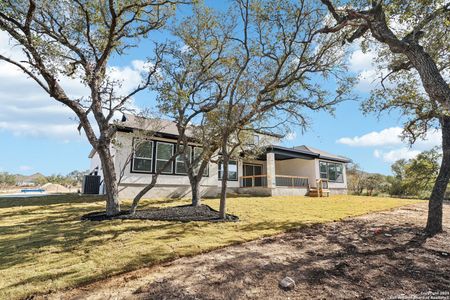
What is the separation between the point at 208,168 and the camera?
656 inches

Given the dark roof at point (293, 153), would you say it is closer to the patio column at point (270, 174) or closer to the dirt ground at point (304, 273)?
the patio column at point (270, 174)

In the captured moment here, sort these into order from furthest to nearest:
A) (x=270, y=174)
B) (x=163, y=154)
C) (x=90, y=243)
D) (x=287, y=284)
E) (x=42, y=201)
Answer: (x=270, y=174) → (x=163, y=154) → (x=42, y=201) → (x=90, y=243) → (x=287, y=284)

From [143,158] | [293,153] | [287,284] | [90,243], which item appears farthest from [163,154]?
[287,284]

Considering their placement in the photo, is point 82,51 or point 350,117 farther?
point 350,117

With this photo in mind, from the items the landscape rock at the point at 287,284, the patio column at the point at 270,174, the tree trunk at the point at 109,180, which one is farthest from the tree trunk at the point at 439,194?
the patio column at the point at 270,174

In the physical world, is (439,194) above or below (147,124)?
below

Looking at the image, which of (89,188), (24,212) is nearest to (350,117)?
(24,212)

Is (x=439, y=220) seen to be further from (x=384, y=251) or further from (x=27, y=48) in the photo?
(x=27, y=48)

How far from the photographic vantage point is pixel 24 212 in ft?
30.2

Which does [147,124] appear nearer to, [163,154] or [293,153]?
[163,154]

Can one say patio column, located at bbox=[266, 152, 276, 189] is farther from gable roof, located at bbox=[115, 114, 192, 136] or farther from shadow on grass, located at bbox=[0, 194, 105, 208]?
shadow on grass, located at bbox=[0, 194, 105, 208]

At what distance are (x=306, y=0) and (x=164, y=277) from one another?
27.5 ft

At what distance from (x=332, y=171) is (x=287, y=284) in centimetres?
2174

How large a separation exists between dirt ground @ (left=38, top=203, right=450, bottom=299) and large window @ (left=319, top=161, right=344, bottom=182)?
55.5 ft
